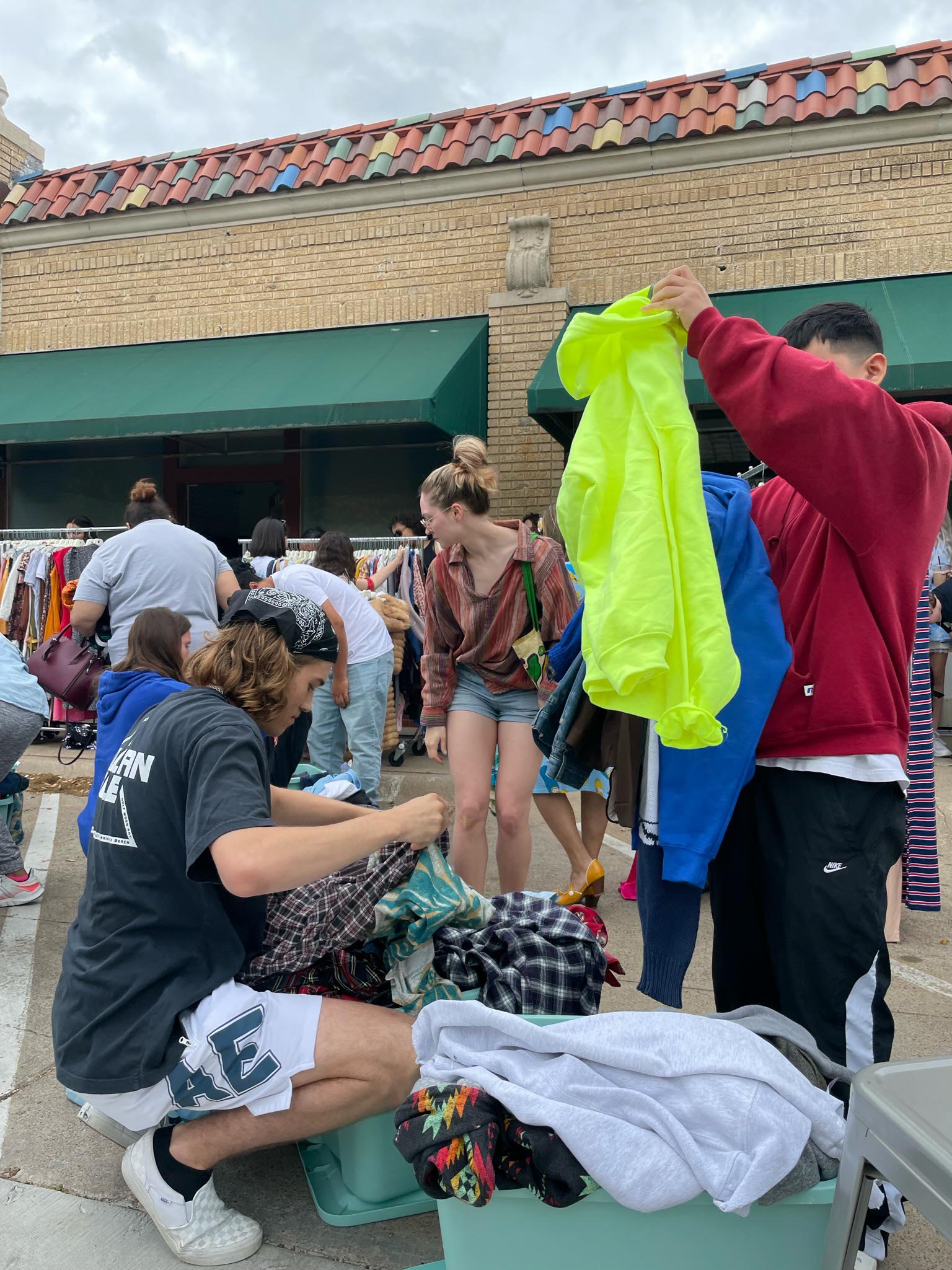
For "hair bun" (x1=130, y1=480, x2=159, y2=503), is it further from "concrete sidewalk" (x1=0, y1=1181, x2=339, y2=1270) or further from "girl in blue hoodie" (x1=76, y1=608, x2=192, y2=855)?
"concrete sidewalk" (x1=0, y1=1181, x2=339, y2=1270)

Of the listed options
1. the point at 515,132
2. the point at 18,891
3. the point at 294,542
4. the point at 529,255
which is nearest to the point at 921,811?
the point at 18,891

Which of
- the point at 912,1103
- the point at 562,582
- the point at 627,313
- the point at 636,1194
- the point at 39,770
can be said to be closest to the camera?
the point at 912,1103

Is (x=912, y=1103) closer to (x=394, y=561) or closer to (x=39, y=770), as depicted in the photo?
(x=394, y=561)

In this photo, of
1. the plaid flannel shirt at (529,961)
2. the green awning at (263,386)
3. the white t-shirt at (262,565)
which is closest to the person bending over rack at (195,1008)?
A: the plaid flannel shirt at (529,961)

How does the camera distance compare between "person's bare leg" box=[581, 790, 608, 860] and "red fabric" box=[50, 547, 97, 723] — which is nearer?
"person's bare leg" box=[581, 790, 608, 860]

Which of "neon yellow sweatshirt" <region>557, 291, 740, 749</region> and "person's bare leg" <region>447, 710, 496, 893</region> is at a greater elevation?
"neon yellow sweatshirt" <region>557, 291, 740, 749</region>

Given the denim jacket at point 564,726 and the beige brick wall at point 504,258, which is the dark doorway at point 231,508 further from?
the denim jacket at point 564,726

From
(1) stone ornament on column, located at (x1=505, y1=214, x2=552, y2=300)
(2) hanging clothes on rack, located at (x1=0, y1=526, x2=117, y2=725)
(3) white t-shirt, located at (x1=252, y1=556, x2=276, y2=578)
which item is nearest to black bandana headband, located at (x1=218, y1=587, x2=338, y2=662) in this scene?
(3) white t-shirt, located at (x1=252, y1=556, x2=276, y2=578)

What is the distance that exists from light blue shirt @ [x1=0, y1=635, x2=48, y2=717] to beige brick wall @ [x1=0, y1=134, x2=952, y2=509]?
20.3ft

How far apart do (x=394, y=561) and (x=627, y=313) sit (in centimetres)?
584

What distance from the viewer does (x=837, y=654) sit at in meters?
2.04

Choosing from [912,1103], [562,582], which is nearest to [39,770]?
[562,582]

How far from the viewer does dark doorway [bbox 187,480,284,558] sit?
12461mm

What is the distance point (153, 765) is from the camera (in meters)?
2.20
